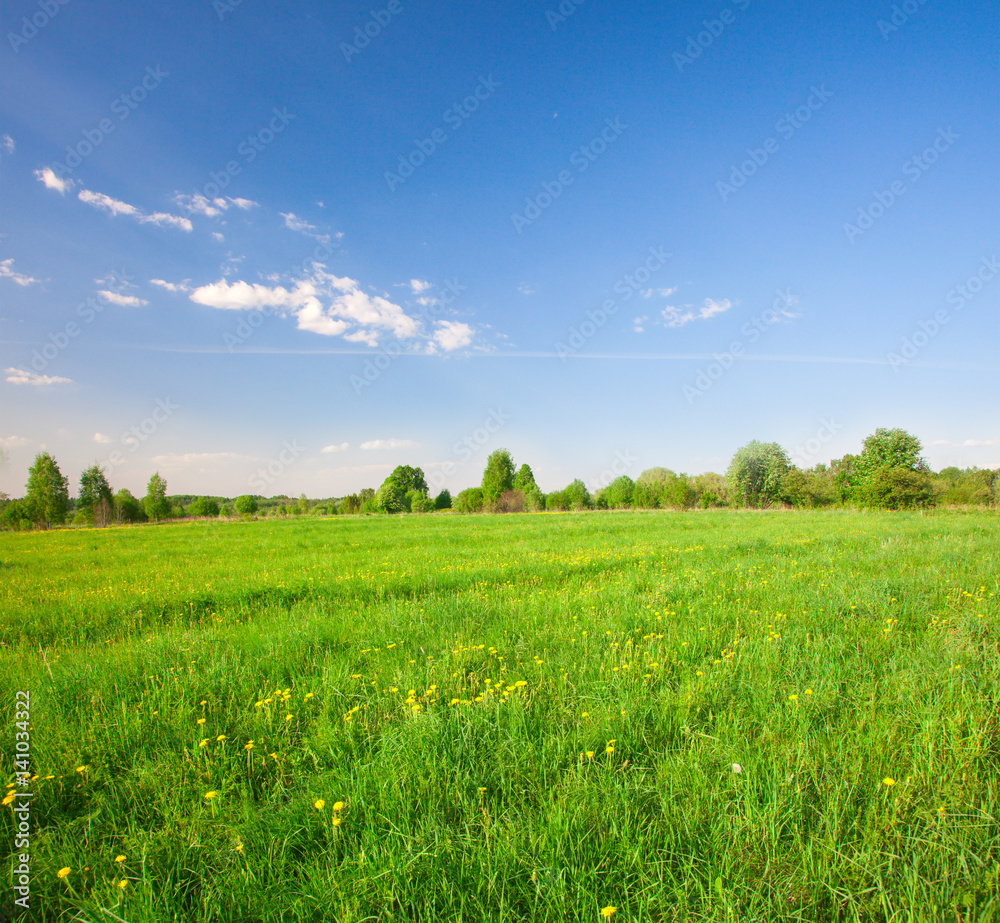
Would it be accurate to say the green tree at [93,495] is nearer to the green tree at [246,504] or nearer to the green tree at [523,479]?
the green tree at [246,504]

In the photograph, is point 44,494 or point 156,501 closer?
point 44,494

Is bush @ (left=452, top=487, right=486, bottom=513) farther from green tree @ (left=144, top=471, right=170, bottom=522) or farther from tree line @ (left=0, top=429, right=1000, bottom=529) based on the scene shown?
green tree @ (left=144, top=471, right=170, bottom=522)

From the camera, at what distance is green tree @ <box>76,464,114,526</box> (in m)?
58.8

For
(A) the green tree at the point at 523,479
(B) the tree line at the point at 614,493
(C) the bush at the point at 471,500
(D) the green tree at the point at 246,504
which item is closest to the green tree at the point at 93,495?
(B) the tree line at the point at 614,493

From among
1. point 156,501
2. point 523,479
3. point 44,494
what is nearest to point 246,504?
point 156,501

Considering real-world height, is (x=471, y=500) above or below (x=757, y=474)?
below

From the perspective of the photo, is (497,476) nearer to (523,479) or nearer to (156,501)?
(523,479)

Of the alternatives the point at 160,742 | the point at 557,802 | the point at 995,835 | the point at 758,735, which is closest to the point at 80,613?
the point at 160,742

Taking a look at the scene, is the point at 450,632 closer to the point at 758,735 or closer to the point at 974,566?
the point at 758,735

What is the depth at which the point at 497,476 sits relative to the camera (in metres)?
65.1

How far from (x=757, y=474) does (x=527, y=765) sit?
2630 inches

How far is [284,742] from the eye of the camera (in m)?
3.10

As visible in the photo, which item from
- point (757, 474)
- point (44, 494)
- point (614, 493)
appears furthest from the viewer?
point (614, 493)

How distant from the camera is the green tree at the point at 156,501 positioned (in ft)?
229
